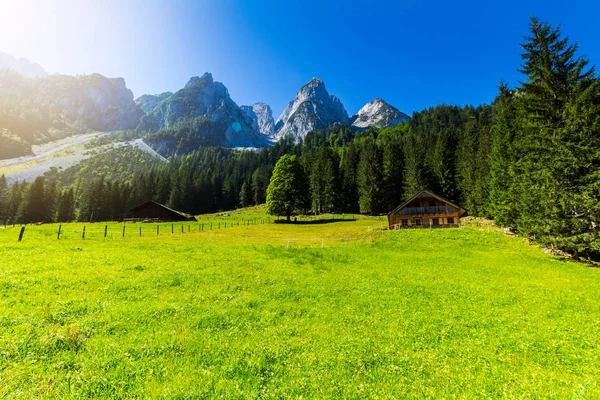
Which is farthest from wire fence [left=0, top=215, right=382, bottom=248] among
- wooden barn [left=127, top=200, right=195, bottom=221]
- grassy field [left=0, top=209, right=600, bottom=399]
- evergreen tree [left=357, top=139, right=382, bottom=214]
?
evergreen tree [left=357, top=139, right=382, bottom=214]

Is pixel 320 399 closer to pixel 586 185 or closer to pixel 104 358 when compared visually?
pixel 104 358

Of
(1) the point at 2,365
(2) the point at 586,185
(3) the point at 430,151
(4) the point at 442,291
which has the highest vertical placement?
(3) the point at 430,151

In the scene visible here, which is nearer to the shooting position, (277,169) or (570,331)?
(570,331)

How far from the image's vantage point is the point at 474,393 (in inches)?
259

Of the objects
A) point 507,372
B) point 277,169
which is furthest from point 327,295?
point 277,169

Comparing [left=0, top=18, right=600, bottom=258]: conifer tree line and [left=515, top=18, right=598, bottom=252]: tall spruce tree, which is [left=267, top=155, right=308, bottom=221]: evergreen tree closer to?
[left=0, top=18, right=600, bottom=258]: conifer tree line

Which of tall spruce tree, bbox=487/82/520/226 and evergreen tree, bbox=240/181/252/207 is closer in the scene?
tall spruce tree, bbox=487/82/520/226

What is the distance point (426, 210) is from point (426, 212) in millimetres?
448

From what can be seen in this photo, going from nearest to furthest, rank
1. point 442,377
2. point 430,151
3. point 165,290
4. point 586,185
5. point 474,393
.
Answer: point 474,393 → point 442,377 → point 165,290 → point 586,185 → point 430,151

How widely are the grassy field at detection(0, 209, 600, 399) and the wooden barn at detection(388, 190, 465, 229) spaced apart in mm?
37638

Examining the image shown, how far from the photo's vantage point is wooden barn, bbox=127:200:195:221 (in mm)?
75750

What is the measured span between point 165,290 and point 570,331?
18375mm

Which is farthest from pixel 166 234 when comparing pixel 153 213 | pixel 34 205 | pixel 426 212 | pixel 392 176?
pixel 34 205

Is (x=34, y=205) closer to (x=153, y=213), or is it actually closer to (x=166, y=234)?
(x=153, y=213)
